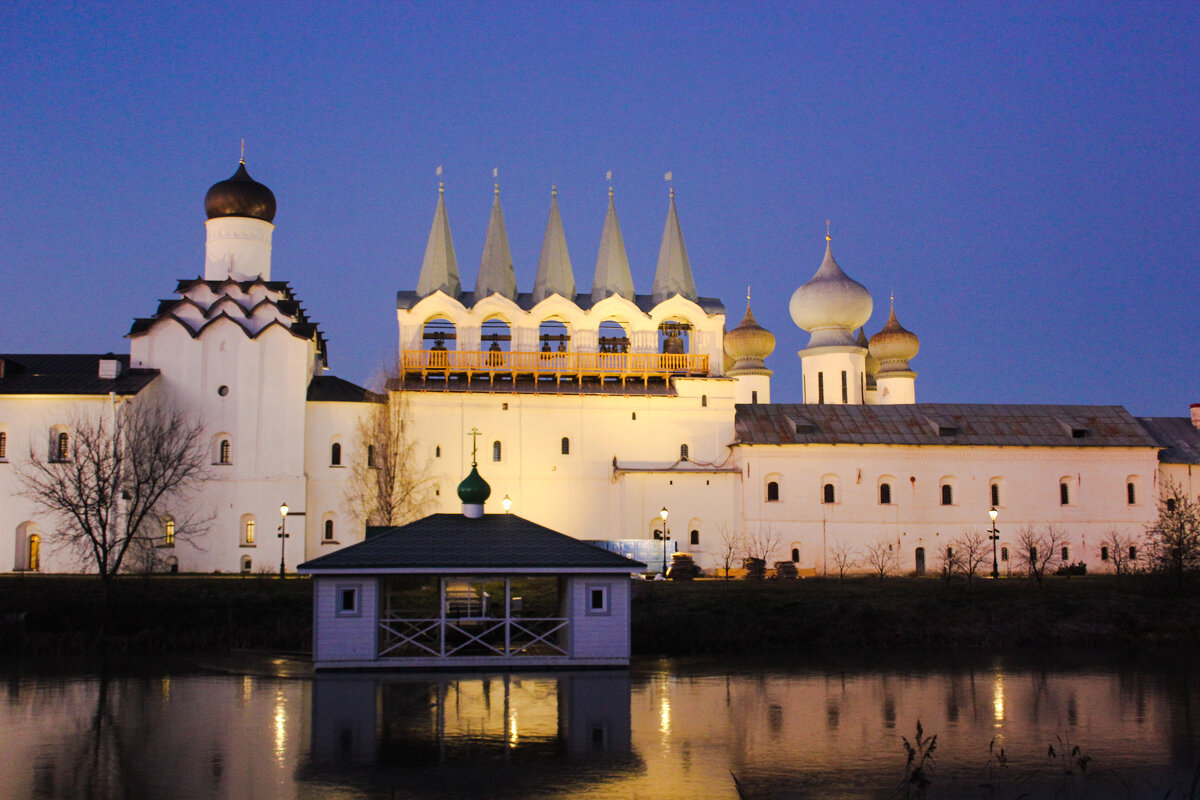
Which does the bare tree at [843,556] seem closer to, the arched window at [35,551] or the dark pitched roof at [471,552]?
the dark pitched roof at [471,552]

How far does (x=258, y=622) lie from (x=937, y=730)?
1812 centimetres

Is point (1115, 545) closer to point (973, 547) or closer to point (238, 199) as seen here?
point (973, 547)

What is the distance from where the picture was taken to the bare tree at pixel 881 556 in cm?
4081

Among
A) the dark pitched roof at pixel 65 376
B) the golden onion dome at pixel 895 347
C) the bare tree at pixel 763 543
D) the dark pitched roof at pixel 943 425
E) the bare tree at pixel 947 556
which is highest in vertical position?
the golden onion dome at pixel 895 347

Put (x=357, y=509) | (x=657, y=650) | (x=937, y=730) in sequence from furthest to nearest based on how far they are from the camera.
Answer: (x=357, y=509) < (x=657, y=650) < (x=937, y=730)

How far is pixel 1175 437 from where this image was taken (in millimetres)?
45375

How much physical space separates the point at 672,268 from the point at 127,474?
2122cm

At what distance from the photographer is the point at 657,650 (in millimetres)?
25609

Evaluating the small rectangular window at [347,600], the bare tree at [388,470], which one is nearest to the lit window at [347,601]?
the small rectangular window at [347,600]

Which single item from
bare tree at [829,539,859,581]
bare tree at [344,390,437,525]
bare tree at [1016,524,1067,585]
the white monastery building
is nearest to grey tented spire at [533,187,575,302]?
the white monastery building

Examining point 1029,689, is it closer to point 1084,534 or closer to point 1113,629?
point 1113,629

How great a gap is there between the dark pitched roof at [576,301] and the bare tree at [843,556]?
382 inches

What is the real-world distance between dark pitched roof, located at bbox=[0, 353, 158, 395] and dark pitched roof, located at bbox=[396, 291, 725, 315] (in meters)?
9.13

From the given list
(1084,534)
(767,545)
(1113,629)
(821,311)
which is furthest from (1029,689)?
(821,311)
